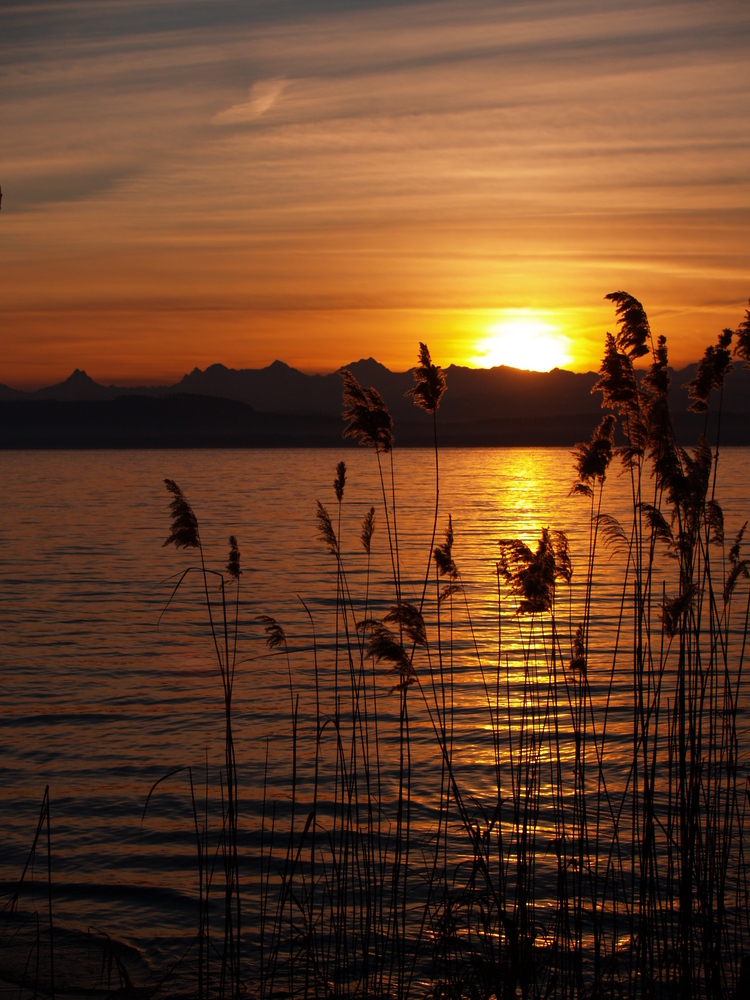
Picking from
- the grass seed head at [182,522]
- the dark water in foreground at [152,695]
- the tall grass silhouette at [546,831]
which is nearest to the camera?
the tall grass silhouette at [546,831]

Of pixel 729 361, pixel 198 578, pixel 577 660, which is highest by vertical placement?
pixel 729 361

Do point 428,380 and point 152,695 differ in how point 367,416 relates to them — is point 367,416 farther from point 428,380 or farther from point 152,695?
point 152,695

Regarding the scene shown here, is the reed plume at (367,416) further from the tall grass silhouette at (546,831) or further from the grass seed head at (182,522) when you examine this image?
the grass seed head at (182,522)

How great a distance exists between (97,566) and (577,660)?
1948 cm

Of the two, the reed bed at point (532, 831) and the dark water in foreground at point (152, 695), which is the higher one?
the reed bed at point (532, 831)

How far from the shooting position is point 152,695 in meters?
11.6

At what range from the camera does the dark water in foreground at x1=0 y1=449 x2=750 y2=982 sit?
22.4ft

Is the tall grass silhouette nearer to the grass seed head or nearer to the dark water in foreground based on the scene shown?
the grass seed head

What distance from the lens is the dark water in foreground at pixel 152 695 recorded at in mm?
6828

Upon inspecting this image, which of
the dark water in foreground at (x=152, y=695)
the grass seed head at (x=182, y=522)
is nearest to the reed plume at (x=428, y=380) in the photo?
the grass seed head at (x=182, y=522)

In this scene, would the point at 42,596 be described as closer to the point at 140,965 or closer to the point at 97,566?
the point at 97,566

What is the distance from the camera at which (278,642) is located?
5.36 metres

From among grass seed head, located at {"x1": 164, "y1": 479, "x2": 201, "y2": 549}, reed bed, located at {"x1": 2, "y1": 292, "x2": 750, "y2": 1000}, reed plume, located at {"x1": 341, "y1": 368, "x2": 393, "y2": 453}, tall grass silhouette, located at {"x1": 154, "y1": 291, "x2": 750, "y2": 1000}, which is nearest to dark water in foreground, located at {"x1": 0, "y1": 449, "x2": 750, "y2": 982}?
reed bed, located at {"x1": 2, "y1": 292, "x2": 750, "y2": 1000}

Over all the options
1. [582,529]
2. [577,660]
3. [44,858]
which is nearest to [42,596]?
[44,858]
